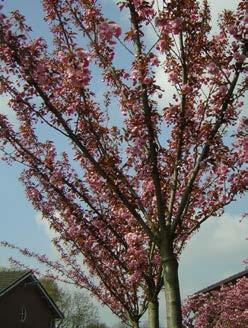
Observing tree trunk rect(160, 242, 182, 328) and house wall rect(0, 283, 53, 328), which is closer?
tree trunk rect(160, 242, 182, 328)

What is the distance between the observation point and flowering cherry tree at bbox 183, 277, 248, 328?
18888 mm

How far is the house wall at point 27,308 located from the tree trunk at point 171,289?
28.1 m

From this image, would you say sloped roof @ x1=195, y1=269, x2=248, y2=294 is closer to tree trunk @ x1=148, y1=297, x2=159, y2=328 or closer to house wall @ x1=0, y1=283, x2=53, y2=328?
house wall @ x1=0, y1=283, x2=53, y2=328

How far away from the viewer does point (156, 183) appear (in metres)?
6.13

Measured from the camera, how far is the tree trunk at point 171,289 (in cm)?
593

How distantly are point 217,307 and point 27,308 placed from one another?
19165mm

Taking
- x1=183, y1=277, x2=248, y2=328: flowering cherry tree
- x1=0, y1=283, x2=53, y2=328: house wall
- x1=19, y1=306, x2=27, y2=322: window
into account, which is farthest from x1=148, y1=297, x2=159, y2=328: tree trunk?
x1=19, y1=306, x2=27, y2=322: window

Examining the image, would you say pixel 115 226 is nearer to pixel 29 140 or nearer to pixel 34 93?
pixel 29 140

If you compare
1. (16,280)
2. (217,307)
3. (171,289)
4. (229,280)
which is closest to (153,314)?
(171,289)

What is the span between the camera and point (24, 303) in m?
35.4

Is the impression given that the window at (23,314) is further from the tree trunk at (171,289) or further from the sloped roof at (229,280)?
the tree trunk at (171,289)

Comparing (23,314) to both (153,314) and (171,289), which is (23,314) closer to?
(153,314)

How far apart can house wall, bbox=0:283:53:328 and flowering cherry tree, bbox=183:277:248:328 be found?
16.0m

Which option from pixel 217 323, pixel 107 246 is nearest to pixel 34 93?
pixel 107 246
